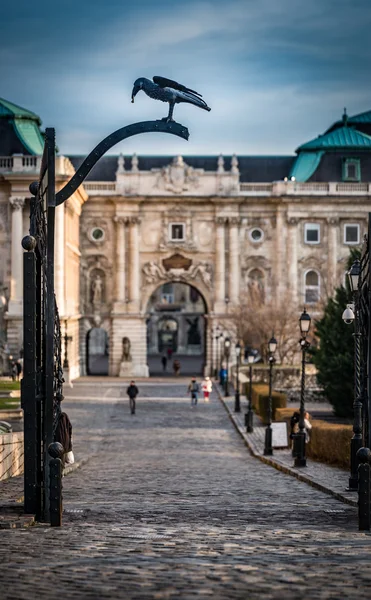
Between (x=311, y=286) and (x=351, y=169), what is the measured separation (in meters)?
8.37

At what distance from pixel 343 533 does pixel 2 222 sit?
58.4 m

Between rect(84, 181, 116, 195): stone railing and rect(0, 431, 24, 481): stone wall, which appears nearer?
rect(0, 431, 24, 481): stone wall

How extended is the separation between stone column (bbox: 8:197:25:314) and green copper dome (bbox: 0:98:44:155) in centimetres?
387

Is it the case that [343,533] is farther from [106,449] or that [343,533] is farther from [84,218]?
[84,218]

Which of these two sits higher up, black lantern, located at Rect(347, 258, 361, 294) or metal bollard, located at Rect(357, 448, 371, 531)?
black lantern, located at Rect(347, 258, 361, 294)

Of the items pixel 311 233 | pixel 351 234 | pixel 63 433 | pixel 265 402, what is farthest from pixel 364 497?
pixel 351 234

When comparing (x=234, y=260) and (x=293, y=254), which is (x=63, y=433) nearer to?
(x=234, y=260)

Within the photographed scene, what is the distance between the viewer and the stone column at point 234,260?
260ft

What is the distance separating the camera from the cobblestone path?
9.67m

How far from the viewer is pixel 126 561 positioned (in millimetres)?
10969

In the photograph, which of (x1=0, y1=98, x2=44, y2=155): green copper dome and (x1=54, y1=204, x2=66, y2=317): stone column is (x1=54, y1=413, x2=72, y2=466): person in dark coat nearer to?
(x1=54, y1=204, x2=66, y2=317): stone column

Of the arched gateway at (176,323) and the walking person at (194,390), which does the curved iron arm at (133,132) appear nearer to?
the walking person at (194,390)

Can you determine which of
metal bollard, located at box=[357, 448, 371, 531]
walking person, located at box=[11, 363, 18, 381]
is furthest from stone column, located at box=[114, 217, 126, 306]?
metal bollard, located at box=[357, 448, 371, 531]

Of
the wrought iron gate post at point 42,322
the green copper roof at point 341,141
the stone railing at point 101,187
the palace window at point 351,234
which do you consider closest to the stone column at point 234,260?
the palace window at point 351,234
